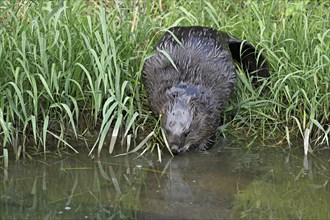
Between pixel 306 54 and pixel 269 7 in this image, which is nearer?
pixel 306 54

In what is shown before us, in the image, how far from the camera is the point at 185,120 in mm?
4977

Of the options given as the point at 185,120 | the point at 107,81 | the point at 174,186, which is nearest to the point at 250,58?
the point at 185,120

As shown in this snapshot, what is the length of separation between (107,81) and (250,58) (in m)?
1.11

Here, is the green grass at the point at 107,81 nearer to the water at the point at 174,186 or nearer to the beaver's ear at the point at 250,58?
the beaver's ear at the point at 250,58

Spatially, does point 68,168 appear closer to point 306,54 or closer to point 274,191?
point 274,191

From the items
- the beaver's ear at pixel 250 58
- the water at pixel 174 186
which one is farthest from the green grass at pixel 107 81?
the water at pixel 174 186

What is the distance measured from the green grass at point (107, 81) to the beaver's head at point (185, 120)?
0.45 ft

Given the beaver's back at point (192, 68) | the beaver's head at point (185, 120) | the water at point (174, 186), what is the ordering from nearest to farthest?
the water at point (174, 186) < the beaver's head at point (185, 120) < the beaver's back at point (192, 68)

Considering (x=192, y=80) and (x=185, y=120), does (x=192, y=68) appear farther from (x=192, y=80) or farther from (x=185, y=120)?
(x=185, y=120)

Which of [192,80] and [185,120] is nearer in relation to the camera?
[185,120]

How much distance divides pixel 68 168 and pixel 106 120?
39cm

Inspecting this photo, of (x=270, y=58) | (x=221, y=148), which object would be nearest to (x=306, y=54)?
(x=270, y=58)

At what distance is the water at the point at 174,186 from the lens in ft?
13.7

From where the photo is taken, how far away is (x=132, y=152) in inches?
198
